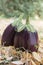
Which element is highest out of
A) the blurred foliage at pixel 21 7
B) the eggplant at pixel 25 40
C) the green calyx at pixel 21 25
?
the blurred foliage at pixel 21 7

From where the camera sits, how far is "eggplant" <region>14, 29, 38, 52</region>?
131 centimetres

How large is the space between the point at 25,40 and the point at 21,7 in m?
2.50

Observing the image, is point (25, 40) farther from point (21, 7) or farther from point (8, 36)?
point (21, 7)

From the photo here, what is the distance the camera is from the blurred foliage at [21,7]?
362cm

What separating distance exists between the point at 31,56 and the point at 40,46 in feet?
0.67

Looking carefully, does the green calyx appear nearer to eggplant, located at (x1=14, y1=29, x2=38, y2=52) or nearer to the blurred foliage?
eggplant, located at (x1=14, y1=29, x2=38, y2=52)

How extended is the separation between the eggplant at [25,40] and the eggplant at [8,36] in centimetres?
3

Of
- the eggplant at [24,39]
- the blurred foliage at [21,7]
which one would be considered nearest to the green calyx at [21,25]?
the eggplant at [24,39]

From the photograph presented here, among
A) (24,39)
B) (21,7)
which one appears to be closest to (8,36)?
(24,39)

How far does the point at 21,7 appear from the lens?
12.4 feet

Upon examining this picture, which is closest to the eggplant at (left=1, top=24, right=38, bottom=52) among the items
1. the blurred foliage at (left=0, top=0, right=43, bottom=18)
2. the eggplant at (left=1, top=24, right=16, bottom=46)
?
the eggplant at (left=1, top=24, right=16, bottom=46)

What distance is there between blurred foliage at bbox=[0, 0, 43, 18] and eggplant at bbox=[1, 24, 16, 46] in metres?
2.13

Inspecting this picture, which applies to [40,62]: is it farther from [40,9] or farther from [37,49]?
[40,9]

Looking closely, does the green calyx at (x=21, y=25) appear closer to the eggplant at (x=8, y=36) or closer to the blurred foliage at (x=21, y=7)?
the eggplant at (x=8, y=36)
